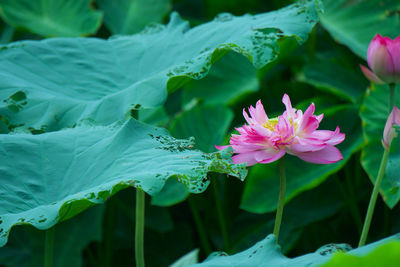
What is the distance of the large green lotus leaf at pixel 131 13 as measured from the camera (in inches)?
74.9

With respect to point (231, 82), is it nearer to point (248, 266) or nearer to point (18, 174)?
point (18, 174)

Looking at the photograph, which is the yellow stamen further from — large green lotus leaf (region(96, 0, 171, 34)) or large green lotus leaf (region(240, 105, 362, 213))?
large green lotus leaf (region(96, 0, 171, 34))

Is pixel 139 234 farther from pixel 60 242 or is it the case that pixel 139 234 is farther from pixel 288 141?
pixel 60 242

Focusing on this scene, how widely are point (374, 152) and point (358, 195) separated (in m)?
0.27

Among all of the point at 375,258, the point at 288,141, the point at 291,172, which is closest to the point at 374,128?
the point at 291,172

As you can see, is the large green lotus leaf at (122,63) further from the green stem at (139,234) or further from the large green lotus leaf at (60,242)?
the large green lotus leaf at (60,242)

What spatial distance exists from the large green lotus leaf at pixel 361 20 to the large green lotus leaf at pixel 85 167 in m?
0.77

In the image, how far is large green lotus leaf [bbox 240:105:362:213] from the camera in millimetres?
1221

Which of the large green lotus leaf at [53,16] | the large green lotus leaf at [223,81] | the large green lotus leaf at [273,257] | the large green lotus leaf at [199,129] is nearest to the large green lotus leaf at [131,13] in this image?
the large green lotus leaf at [53,16]

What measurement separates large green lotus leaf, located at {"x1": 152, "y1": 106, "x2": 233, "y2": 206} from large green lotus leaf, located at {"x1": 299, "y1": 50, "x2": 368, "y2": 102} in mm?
241

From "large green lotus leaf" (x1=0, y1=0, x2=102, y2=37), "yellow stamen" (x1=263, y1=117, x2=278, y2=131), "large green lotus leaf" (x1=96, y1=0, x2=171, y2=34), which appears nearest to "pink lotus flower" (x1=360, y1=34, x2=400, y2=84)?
"yellow stamen" (x1=263, y1=117, x2=278, y2=131)

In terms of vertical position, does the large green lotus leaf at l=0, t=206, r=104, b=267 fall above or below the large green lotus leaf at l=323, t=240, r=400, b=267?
below

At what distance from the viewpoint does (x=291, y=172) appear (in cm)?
126

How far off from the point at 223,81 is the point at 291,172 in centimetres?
47
